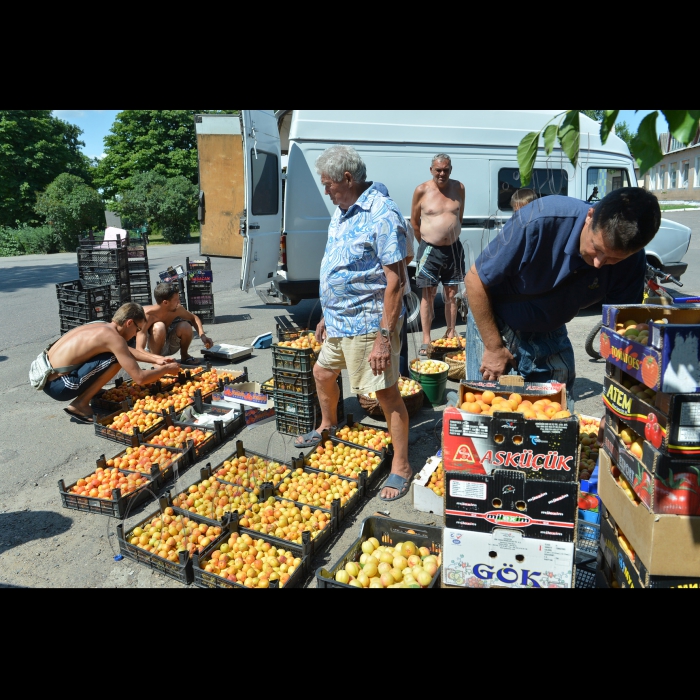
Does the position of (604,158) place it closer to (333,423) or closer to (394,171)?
(394,171)

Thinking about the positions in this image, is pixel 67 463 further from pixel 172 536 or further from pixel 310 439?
pixel 310 439

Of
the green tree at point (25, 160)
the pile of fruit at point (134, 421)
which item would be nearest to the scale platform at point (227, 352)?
the pile of fruit at point (134, 421)

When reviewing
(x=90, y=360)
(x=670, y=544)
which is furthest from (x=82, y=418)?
(x=670, y=544)

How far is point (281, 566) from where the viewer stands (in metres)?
3.04

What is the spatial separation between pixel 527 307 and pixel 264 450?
2557 millimetres

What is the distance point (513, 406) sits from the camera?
96.9 inches

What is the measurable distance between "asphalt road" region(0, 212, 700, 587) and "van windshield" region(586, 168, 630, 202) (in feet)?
6.70

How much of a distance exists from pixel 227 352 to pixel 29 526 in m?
3.61

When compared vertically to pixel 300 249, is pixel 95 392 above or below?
below

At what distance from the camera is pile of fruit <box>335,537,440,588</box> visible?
2707 mm

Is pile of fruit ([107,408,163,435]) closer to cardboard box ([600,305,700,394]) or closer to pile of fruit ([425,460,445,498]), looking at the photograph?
pile of fruit ([425,460,445,498])

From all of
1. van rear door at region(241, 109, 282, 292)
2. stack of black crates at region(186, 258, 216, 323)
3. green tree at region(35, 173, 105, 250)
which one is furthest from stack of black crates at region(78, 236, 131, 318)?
green tree at region(35, 173, 105, 250)

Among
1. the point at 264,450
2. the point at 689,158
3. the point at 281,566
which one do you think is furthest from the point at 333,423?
the point at 689,158

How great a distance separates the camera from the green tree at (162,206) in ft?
92.9
